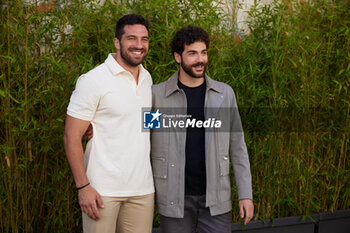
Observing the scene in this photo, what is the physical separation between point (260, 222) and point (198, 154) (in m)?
1.41

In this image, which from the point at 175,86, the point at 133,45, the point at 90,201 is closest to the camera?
the point at 90,201

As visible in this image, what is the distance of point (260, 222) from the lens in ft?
9.74

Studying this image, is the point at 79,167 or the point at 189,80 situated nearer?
the point at 79,167

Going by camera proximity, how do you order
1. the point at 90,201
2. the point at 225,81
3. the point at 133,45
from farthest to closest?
the point at 225,81
the point at 133,45
the point at 90,201

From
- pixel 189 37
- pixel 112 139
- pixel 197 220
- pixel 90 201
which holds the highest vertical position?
pixel 189 37

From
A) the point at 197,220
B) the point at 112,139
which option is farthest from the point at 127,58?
the point at 197,220

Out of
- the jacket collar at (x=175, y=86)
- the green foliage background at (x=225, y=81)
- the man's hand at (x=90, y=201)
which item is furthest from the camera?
the green foliage background at (x=225, y=81)

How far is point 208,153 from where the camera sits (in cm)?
182

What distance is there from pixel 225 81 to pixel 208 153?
3.82 ft

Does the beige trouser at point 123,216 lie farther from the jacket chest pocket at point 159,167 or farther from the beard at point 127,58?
the beard at point 127,58

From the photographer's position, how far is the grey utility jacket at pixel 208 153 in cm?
182

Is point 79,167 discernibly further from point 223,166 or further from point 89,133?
point 223,166

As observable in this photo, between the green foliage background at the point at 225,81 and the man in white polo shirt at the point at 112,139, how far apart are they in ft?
2.20

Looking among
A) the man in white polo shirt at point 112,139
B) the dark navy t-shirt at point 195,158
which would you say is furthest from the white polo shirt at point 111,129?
the dark navy t-shirt at point 195,158
